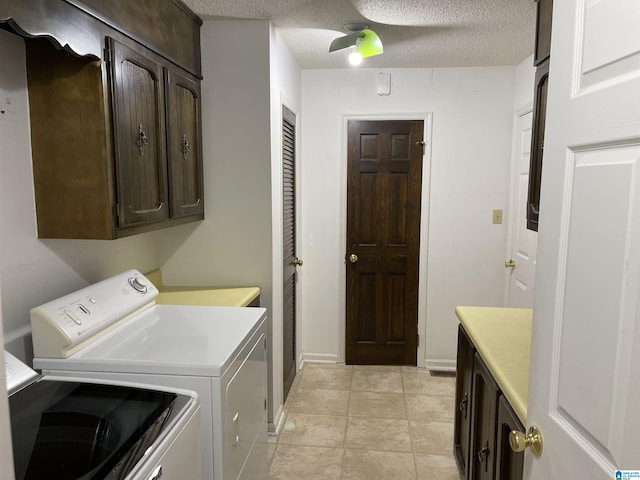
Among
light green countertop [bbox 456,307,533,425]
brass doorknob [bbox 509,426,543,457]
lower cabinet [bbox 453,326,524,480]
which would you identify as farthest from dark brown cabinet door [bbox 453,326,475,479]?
brass doorknob [bbox 509,426,543,457]

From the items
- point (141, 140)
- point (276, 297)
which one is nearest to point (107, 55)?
point (141, 140)

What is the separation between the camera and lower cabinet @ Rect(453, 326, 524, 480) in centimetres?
150

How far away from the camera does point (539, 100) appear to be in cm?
185

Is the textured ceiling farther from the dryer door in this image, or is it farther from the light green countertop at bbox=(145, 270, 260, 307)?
the dryer door

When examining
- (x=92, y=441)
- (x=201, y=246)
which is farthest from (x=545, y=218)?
(x=201, y=246)

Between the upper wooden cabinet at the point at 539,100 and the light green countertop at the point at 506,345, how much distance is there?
45 cm

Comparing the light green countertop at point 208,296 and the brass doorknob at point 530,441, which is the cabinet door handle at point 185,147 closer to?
the light green countertop at point 208,296

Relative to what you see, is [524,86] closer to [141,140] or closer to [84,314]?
[141,140]

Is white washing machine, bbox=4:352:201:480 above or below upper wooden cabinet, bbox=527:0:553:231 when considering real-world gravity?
below

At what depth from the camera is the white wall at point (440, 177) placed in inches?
136

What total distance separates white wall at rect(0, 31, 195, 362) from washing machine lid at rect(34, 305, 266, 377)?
21 cm

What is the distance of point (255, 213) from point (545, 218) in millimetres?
1772

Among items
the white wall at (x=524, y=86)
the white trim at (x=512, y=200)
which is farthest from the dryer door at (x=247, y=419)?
the white wall at (x=524, y=86)

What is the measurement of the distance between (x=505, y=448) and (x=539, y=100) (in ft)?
4.30
